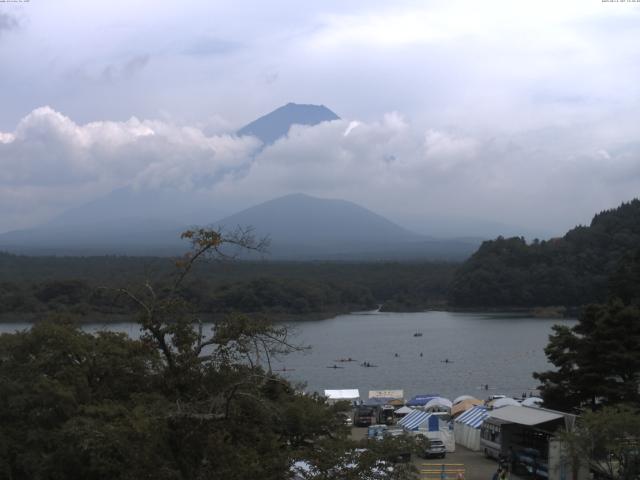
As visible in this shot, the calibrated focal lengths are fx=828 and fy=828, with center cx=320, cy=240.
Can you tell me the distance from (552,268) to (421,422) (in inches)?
1573

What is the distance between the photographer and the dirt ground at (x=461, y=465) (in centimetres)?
949

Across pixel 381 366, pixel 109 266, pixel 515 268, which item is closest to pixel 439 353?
pixel 381 366

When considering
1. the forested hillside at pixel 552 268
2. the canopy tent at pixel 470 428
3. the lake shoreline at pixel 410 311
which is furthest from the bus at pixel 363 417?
the forested hillside at pixel 552 268

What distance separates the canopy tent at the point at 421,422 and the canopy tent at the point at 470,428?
19.5 inches

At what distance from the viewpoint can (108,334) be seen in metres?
A: 6.92

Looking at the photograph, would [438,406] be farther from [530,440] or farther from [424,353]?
[424,353]

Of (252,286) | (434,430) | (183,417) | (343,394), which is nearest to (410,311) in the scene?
(252,286)

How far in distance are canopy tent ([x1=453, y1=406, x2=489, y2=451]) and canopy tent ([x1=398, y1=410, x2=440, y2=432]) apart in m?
0.49

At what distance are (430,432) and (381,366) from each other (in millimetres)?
19079

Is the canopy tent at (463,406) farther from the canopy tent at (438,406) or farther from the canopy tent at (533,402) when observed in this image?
the canopy tent at (533,402)

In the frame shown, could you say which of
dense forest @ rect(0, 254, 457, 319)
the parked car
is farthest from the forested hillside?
the parked car

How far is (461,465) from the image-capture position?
995cm

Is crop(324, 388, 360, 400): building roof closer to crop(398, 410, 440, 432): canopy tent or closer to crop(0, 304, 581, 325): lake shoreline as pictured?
crop(398, 410, 440, 432): canopy tent

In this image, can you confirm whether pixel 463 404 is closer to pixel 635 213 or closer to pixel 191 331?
pixel 191 331
